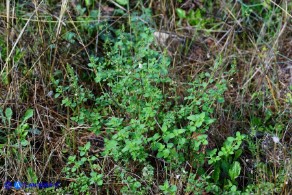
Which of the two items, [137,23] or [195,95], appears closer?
[195,95]

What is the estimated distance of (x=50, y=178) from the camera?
2.92 metres

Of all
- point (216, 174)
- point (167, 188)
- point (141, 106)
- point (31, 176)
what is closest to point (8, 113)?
point (31, 176)

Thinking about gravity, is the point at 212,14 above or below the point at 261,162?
above

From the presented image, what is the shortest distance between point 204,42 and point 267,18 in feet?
1.62

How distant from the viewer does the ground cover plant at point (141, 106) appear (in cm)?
284

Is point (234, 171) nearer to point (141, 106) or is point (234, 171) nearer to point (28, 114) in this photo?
point (141, 106)

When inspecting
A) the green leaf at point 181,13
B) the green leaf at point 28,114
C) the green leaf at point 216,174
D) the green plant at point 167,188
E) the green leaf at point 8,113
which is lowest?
the green leaf at point 216,174

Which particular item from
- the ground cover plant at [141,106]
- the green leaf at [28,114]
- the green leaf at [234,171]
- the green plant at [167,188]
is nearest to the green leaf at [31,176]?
the ground cover plant at [141,106]

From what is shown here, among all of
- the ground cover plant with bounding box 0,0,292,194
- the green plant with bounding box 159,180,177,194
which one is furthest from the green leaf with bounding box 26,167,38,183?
the green plant with bounding box 159,180,177,194

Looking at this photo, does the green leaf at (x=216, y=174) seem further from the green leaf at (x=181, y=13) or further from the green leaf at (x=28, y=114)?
the green leaf at (x=181, y=13)

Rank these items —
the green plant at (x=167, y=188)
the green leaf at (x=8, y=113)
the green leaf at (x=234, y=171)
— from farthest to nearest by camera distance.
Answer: the green leaf at (x=8, y=113) < the green leaf at (x=234, y=171) < the green plant at (x=167, y=188)

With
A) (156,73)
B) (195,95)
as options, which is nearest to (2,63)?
(156,73)

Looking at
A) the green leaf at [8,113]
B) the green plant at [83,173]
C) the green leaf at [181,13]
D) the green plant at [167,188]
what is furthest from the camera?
the green leaf at [181,13]

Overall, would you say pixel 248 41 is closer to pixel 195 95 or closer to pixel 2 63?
pixel 195 95
